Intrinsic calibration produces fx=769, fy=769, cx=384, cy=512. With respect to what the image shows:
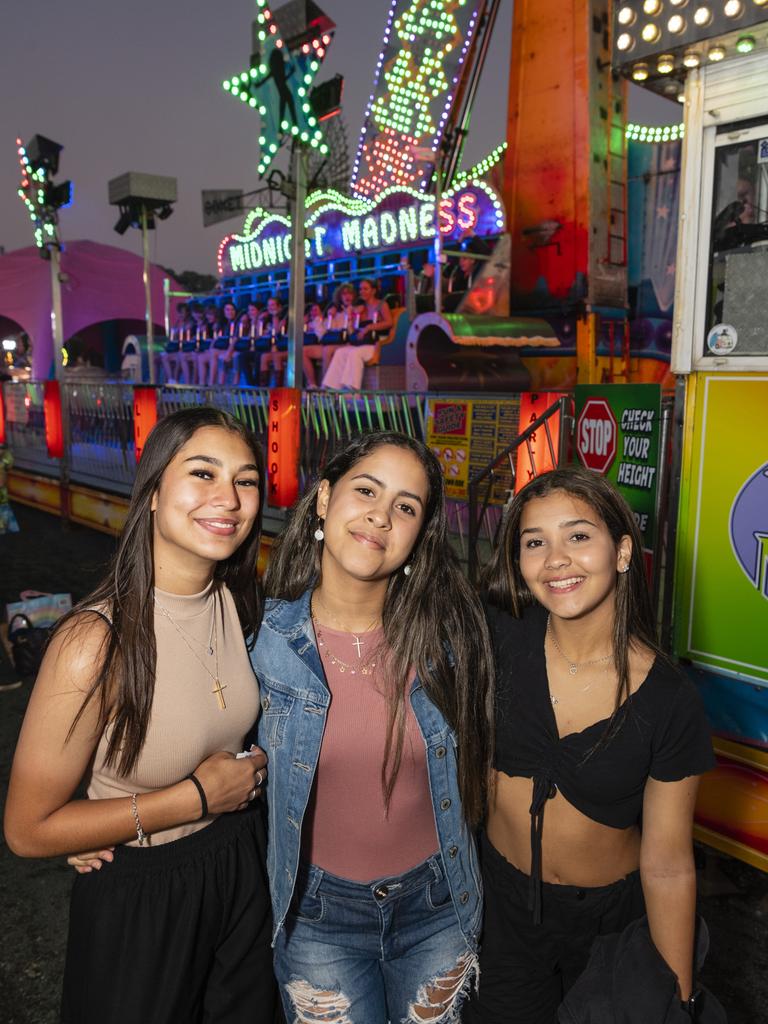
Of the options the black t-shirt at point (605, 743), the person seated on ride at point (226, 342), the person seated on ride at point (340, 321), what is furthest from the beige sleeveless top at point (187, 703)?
the person seated on ride at point (226, 342)

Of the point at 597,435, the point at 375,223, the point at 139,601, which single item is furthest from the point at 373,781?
the point at 375,223

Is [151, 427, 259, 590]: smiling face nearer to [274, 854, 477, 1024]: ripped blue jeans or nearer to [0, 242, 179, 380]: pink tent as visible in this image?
[274, 854, 477, 1024]: ripped blue jeans

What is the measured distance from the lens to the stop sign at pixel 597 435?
4.97 meters

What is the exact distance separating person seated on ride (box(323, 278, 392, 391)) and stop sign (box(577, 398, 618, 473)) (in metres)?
8.85

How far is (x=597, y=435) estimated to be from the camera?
5086mm

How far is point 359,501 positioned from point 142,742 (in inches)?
33.0

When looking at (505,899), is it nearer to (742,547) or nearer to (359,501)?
(359,501)

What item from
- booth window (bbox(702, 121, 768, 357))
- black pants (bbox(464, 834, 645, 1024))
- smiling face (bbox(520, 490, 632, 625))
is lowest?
black pants (bbox(464, 834, 645, 1024))

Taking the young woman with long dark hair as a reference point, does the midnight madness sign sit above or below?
above

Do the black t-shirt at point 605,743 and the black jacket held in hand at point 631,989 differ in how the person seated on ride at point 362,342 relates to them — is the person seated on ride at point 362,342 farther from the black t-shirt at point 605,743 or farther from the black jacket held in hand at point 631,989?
the black jacket held in hand at point 631,989

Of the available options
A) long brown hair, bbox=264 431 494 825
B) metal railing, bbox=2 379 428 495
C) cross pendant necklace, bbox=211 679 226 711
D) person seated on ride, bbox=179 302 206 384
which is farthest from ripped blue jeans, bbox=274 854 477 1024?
person seated on ride, bbox=179 302 206 384

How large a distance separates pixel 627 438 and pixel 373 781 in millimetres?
3401

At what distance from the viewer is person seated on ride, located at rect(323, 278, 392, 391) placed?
1394 cm

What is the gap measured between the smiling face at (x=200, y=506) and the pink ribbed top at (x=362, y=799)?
495 millimetres
